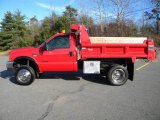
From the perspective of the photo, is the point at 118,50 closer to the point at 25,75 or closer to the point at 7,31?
the point at 25,75

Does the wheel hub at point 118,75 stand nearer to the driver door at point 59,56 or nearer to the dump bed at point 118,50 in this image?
the dump bed at point 118,50

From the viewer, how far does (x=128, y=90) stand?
10.1 m

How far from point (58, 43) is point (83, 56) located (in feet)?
3.85

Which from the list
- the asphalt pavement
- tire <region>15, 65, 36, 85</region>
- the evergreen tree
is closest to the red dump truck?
tire <region>15, 65, 36, 85</region>

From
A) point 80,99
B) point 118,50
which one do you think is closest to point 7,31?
point 118,50

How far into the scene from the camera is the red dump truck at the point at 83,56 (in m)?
11.0

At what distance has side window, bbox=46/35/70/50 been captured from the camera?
11500 millimetres

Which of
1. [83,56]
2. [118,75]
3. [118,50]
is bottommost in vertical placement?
[118,75]

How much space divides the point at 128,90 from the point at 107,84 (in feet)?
4.25

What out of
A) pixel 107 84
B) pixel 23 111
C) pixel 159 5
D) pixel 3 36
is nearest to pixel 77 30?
pixel 107 84

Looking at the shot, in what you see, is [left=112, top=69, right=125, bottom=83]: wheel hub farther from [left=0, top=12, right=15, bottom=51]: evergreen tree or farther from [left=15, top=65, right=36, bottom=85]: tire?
[left=0, top=12, right=15, bottom=51]: evergreen tree

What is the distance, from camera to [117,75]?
36.3 feet

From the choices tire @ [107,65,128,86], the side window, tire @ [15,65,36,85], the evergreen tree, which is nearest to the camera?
tire @ [107,65,128,86]

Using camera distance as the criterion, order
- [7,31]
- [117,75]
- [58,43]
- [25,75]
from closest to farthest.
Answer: [117,75]
[25,75]
[58,43]
[7,31]
